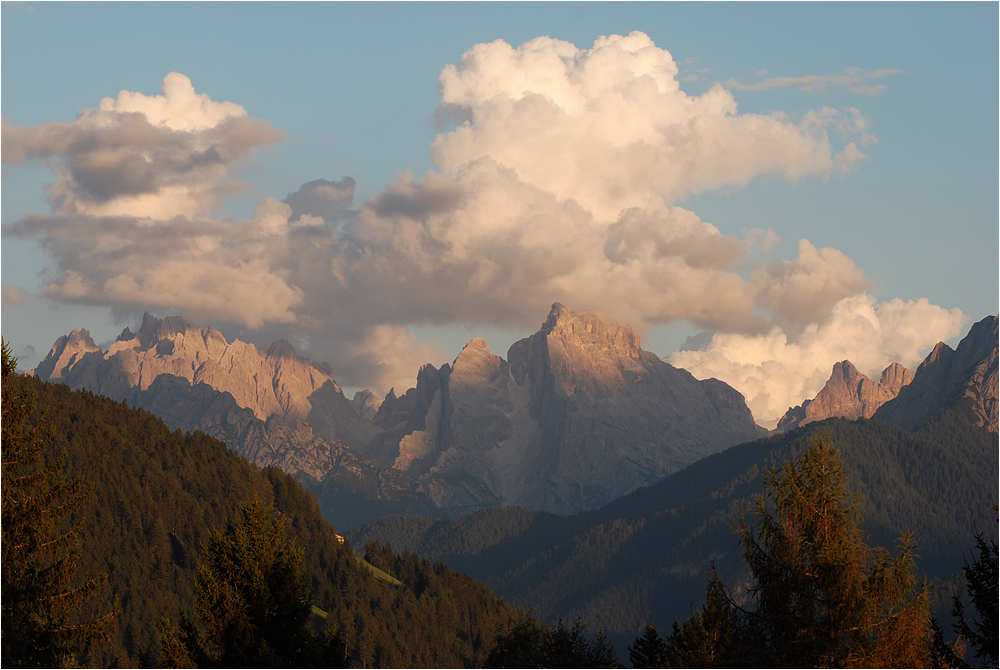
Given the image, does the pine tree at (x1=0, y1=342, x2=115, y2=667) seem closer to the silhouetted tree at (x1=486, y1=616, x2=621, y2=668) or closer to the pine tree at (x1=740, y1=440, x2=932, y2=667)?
the pine tree at (x1=740, y1=440, x2=932, y2=667)

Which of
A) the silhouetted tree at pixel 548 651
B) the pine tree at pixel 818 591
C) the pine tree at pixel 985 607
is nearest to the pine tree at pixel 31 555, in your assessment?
the pine tree at pixel 818 591

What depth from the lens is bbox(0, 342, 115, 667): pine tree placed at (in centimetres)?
4253

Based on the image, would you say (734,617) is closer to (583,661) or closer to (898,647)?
(898,647)

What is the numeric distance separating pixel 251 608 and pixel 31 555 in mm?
9373

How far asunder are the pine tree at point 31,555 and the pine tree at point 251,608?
4.72 meters

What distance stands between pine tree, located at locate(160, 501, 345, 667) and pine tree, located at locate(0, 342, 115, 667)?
4.72 meters

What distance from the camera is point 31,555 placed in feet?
141

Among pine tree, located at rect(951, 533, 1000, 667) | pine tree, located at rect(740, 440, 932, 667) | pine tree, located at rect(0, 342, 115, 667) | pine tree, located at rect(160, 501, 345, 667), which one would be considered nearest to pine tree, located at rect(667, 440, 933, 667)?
pine tree, located at rect(740, 440, 932, 667)

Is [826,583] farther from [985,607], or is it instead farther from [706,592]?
[985,607]

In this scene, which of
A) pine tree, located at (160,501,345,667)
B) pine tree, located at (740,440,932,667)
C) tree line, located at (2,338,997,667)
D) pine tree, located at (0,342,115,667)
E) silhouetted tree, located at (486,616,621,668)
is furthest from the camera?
silhouetted tree, located at (486,616,621,668)

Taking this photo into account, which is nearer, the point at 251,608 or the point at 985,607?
the point at 985,607

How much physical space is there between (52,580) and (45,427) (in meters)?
6.64

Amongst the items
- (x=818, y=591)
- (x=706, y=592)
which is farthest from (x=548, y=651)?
(x=818, y=591)

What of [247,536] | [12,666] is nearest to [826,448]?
[247,536]
